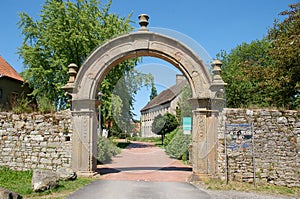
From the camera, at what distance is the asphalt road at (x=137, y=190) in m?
6.10

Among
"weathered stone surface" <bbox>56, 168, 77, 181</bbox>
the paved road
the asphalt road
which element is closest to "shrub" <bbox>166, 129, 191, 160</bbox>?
the paved road

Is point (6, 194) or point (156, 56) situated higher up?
point (156, 56)

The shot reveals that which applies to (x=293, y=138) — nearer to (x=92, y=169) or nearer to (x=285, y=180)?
(x=285, y=180)

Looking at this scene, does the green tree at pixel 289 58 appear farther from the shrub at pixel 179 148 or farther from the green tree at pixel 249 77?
the shrub at pixel 179 148

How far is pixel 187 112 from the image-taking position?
23.6 m

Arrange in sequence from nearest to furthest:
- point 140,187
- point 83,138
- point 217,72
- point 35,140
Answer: point 140,187 < point 217,72 < point 83,138 < point 35,140

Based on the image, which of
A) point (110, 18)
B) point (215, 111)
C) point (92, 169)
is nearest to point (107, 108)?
point (110, 18)

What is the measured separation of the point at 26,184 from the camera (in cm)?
704

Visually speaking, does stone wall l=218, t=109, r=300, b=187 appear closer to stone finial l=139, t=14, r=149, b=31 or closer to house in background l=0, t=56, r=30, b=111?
stone finial l=139, t=14, r=149, b=31

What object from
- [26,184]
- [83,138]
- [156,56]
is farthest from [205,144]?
[26,184]

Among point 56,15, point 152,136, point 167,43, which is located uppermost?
point 56,15

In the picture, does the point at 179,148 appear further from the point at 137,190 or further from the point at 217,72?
the point at 137,190

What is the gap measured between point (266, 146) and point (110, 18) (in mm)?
15580

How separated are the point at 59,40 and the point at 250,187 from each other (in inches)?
610
